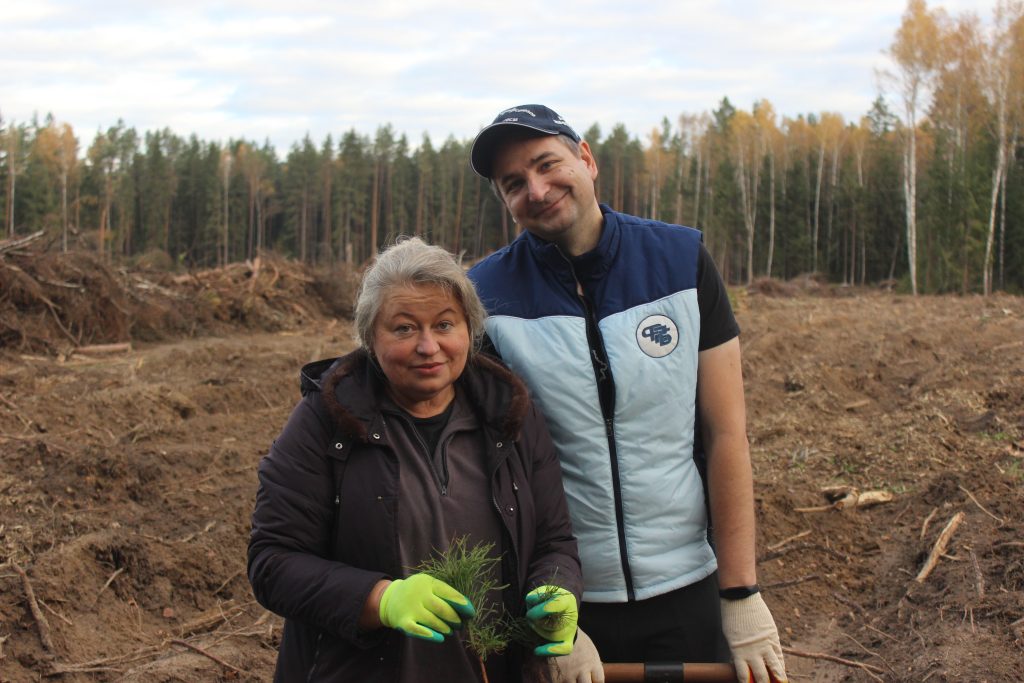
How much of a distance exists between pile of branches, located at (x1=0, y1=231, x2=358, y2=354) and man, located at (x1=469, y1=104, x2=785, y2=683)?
8.47m

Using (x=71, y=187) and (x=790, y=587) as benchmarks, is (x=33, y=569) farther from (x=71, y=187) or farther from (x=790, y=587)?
(x=71, y=187)

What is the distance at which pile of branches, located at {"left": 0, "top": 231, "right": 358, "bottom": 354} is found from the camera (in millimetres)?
11477

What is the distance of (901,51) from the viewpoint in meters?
30.7

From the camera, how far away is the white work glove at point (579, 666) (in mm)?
2055

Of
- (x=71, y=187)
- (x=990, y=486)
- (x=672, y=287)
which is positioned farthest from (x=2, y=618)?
(x=71, y=187)

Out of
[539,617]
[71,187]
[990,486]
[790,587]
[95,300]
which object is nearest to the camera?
[539,617]

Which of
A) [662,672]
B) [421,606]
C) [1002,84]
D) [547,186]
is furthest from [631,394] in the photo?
[1002,84]

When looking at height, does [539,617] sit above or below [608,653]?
above

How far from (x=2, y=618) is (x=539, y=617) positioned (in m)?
3.36

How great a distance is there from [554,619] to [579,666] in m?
0.28

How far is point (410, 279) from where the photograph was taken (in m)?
1.99

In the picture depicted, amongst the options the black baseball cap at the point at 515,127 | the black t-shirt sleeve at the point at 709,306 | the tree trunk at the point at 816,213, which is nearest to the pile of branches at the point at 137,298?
the black baseball cap at the point at 515,127

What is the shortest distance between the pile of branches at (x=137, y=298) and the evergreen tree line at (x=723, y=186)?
352 inches

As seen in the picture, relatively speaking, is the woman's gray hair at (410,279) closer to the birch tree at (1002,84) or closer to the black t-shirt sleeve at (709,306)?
the black t-shirt sleeve at (709,306)
